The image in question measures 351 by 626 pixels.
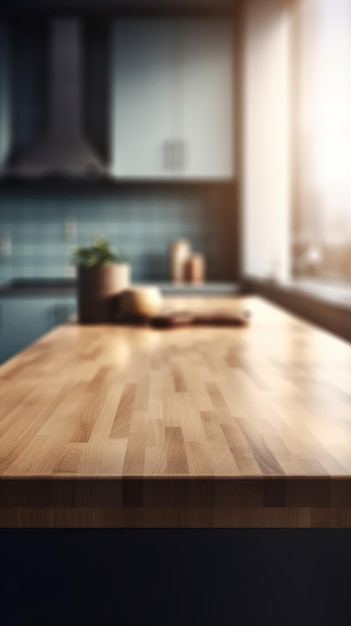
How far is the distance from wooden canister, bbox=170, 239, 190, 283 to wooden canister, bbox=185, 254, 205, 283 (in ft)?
0.12

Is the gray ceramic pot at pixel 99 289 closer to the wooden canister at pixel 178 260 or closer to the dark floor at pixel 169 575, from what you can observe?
the dark floor at pixel 169 575

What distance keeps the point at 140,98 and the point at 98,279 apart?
254 cm

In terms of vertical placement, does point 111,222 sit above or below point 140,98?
below

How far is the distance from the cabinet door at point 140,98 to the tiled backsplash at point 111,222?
0.33m

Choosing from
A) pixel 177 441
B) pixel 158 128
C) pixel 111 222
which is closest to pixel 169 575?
pixel 177 441

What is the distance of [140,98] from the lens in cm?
423

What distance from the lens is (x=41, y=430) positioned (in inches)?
31.5

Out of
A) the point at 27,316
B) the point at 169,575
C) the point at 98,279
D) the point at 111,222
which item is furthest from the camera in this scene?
the point at 111,222

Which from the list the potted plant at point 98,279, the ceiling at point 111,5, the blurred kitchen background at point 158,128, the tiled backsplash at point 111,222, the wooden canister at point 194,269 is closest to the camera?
the potted plant at point 98,279

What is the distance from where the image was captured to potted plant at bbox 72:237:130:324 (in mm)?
1988

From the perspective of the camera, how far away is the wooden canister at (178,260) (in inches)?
173

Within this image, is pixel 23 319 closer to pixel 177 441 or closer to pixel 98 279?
pixel 98 279

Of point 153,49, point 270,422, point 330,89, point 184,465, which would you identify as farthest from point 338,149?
point 184,465

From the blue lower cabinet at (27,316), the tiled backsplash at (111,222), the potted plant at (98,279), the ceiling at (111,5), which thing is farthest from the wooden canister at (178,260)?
the potted plant at (98,279)
